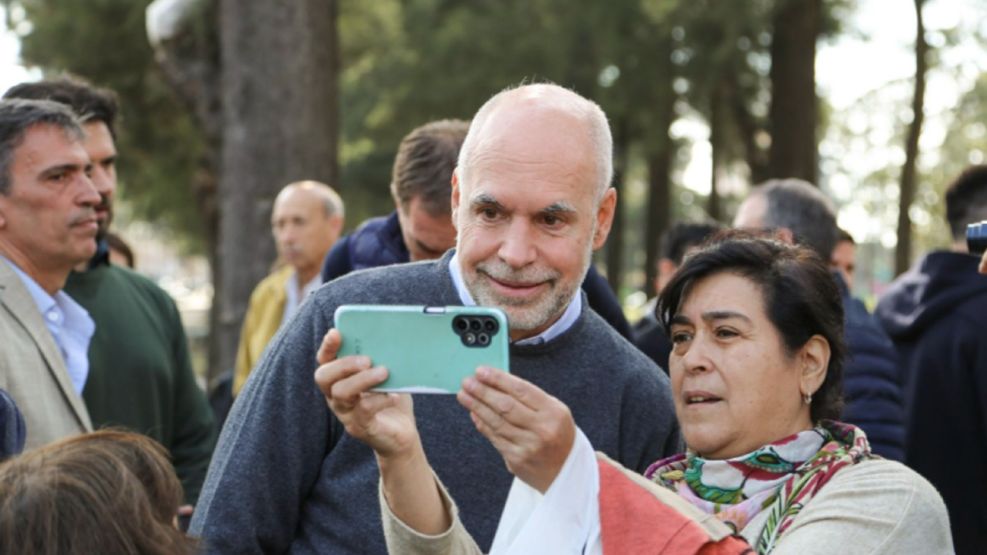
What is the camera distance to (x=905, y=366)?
5.34 metres

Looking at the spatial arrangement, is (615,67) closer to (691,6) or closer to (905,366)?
(691,6)

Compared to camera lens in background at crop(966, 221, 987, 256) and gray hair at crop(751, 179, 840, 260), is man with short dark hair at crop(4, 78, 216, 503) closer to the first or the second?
gray hair at crop(751, 179, 840, 260)

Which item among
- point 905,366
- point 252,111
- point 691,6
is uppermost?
point 691,6

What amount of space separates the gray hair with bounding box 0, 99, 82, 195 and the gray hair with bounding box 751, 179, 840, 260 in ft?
9.14

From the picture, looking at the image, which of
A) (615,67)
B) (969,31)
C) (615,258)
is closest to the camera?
(615,67)

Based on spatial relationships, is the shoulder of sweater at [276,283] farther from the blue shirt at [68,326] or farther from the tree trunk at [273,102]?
the blue shirt at [68,326]

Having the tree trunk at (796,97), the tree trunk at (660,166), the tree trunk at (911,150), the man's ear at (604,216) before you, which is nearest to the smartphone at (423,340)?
the man's ear at (604,216)

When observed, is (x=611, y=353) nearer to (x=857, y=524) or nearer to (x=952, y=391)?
(x=857, y=524)

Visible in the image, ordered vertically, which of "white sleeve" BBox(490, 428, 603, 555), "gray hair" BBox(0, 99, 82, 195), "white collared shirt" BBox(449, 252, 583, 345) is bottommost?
"white sleeve" BBox(490, 428, 603, 555)

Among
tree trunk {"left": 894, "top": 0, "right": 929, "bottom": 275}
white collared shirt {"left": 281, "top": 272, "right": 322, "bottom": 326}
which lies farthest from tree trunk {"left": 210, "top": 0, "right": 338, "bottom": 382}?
tree trunk {"left": 894, "top": 0, "right": 929, "bottom": 275}

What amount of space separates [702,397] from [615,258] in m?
19.2

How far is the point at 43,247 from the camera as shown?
14.3ft

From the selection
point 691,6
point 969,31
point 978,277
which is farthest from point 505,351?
point 969,31

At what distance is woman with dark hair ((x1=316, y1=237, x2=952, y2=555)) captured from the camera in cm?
258
